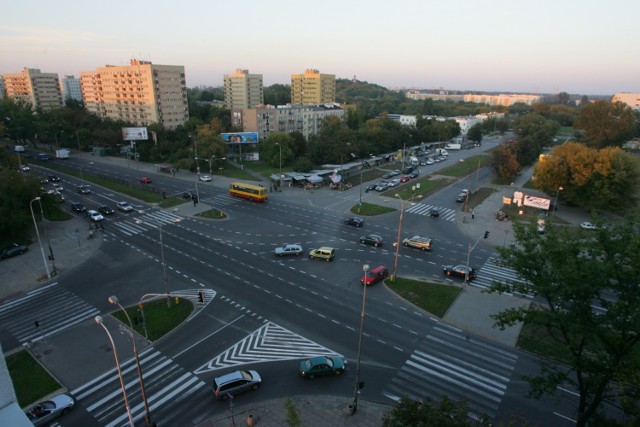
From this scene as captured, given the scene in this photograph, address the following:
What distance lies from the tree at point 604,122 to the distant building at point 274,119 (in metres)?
76.0

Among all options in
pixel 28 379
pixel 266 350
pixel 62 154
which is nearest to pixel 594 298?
pixel 266 350

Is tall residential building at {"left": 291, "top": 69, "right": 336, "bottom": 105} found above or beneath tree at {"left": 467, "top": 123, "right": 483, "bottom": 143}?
above

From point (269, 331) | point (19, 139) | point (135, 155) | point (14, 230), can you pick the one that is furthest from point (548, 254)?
point (19, 139)

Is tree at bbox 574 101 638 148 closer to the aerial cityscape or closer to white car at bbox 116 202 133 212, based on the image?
the aerial cityscape

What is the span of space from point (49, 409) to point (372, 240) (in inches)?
1228

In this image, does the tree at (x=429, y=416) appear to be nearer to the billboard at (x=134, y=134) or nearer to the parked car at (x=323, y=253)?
the parked car at (x=323, y=253)

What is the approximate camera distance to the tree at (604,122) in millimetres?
93625

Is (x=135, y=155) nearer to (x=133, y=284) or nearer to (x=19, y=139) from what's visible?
(x=19, y=139)

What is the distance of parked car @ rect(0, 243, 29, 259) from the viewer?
38469 mm

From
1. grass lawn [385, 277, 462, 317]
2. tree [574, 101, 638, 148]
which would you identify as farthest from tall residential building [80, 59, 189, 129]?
tree [574, 101, 638, 148]

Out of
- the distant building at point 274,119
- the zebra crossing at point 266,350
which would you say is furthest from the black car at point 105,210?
the distant building at point 274,119

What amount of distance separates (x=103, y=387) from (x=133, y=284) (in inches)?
505

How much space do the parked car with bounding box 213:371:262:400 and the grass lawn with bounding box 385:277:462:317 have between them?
48.8ft

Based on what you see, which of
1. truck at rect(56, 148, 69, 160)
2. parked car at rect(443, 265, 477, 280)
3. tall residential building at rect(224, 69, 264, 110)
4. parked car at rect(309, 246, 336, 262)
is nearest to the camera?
parked car at rect(443, 265, 477, 280)
